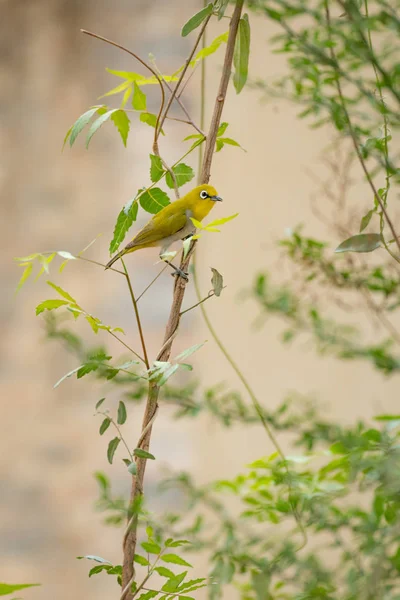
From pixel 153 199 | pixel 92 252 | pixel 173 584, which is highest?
pixel 92 252

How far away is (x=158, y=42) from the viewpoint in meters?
1.45

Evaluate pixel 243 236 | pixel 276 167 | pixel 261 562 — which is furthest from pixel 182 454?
pixel 261 562

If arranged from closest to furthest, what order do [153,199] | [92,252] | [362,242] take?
[362,242], [153,199], [92,252]

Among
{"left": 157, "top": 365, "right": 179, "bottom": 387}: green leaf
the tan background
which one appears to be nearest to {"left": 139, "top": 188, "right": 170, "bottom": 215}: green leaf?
{"left": 157, "top": 365, "right": 179, "bottom": 387}: green leaf

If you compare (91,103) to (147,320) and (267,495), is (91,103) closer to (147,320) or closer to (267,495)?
(147,320)

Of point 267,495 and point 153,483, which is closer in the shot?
point 267,495

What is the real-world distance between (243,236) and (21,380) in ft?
1.76

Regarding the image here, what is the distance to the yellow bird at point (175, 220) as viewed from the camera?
0.52m

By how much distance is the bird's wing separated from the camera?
1.69 feet

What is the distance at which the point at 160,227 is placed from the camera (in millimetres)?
519

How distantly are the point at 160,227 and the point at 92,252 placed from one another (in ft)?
3.11

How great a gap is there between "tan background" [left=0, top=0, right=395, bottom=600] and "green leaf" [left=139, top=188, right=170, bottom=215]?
0.95 meters

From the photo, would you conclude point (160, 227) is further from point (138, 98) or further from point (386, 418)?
point (386, 418)

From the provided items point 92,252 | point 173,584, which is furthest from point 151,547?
point 92,252
